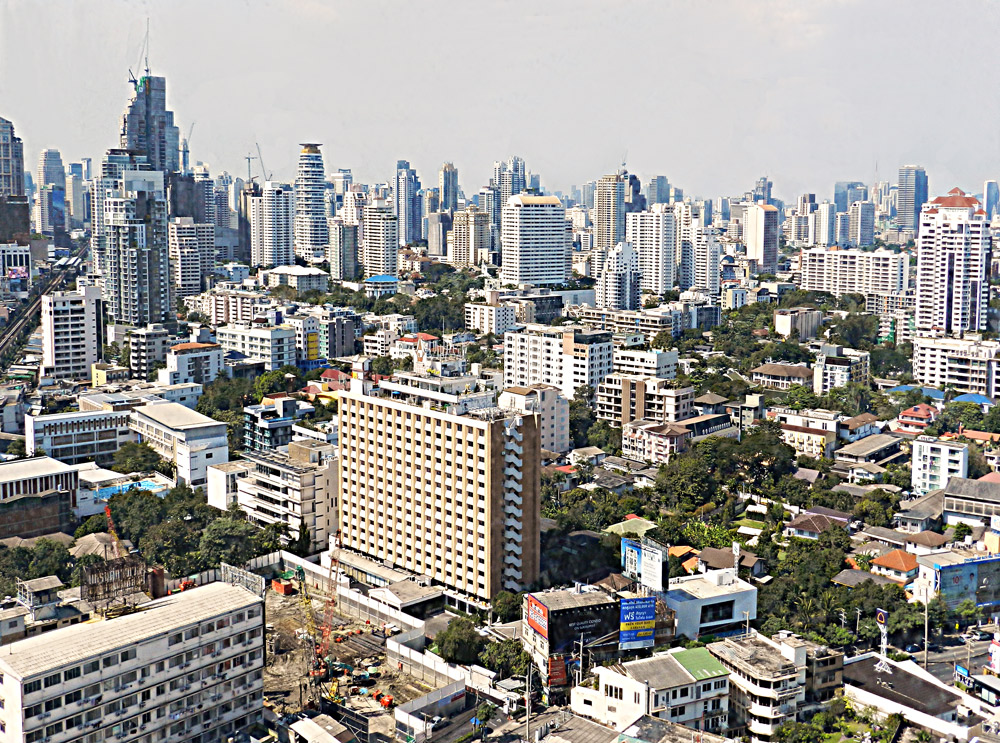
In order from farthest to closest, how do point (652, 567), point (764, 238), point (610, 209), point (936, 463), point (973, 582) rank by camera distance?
point (610, 209) → point (764, 238) → point (936, 463) → point (973, 582) → point (652, 567)

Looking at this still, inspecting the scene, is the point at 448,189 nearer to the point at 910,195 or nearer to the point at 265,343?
the point at 910,195

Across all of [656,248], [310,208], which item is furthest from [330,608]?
[310,208]

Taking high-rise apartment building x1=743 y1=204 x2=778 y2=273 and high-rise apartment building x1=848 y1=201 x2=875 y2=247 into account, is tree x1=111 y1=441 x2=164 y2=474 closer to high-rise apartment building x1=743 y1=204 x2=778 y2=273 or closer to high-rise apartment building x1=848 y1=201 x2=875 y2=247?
high-rise apartment building x1=743 y1=204 x2=778 y2=273

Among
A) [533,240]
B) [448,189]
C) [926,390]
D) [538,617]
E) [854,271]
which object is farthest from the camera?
[448,189]

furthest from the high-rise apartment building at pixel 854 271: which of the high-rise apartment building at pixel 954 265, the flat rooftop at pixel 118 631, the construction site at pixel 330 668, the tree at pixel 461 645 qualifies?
the flat rooftop at pixel 118 631

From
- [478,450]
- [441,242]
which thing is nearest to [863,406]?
[478,450]

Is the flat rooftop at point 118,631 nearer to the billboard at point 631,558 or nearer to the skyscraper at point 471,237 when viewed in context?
the billboard at point 631,558

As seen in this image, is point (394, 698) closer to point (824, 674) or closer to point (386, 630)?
point (386, 630)
